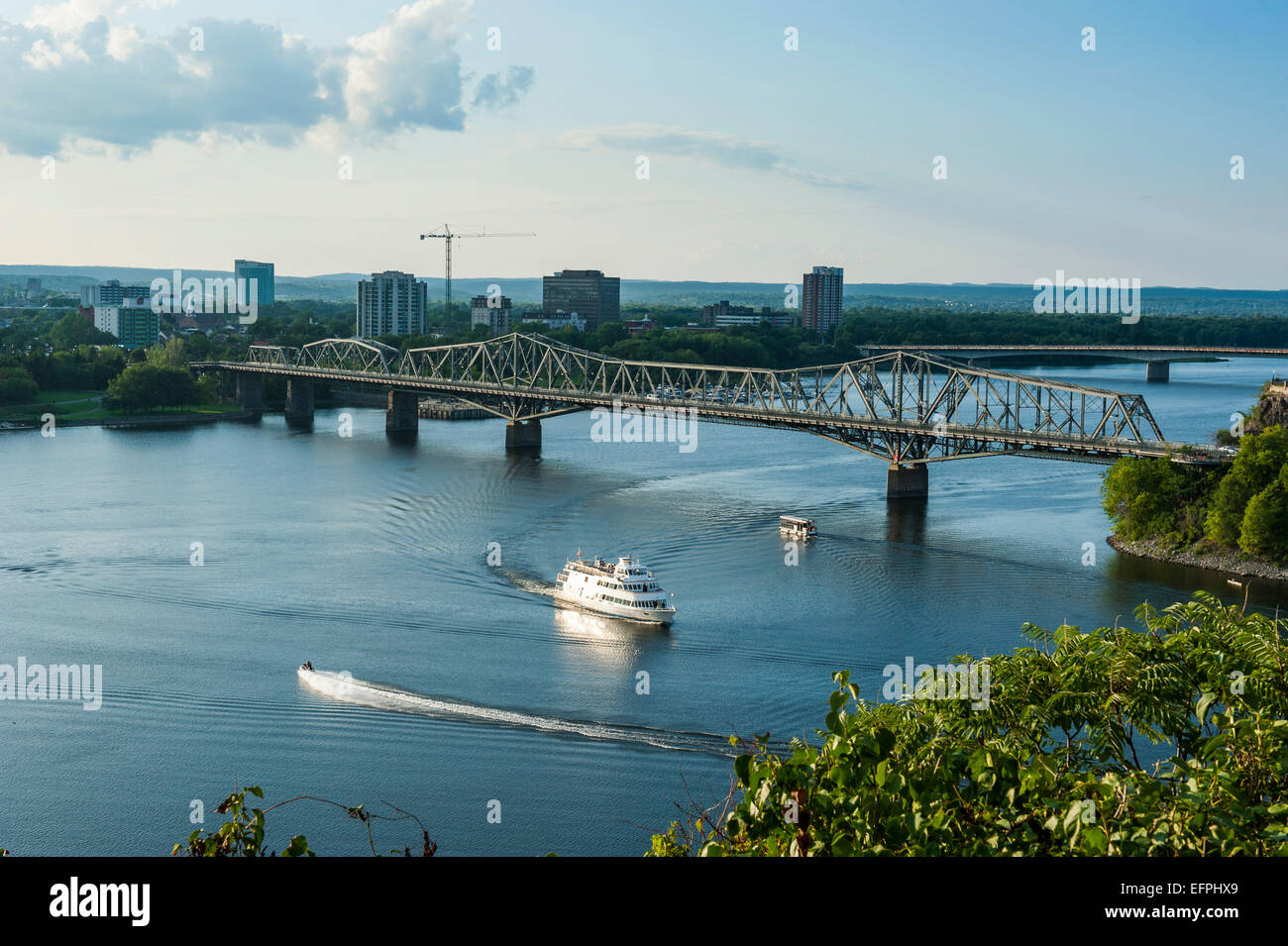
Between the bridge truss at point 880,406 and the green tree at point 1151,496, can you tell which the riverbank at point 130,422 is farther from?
the green tree at point 1151,496

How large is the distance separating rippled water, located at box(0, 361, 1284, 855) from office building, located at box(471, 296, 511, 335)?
52.3 m

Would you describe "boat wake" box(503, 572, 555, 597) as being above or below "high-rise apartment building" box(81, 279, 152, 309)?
below

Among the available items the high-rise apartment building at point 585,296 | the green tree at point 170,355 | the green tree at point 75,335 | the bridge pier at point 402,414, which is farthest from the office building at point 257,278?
the bridge pier at point 402,414

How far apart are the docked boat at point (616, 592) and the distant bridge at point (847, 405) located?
→ 11.9m

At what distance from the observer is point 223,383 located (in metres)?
54.7

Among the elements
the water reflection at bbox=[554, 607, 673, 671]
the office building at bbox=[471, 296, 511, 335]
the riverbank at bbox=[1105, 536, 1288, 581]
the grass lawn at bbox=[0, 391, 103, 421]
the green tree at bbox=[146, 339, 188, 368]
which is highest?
the office building at bbox=[471, 296, 511, 335]

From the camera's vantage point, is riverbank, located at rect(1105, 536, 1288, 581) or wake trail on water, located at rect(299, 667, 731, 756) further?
riverbank, located at rect(1105, 536, 1288, 581)

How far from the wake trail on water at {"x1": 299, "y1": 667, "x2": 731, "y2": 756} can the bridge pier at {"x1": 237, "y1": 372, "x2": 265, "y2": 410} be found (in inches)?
1525

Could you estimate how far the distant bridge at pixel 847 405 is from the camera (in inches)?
1161

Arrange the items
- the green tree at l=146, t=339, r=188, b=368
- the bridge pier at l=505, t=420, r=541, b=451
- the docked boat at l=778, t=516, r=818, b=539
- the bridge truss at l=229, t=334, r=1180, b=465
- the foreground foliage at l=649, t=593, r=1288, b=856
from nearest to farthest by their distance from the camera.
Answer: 1. the foreground foliage at l=649, t=593, r=1288, b=856
2. the docked boat at l=778, t=516, r=818, b=539
3. the bridge truss at l=229, t=334, r=1180, b=465
4. the bridge pier at l=505, t=420, r=541, b=451
5. the green tree at l=146, t=339, r=188, b=368

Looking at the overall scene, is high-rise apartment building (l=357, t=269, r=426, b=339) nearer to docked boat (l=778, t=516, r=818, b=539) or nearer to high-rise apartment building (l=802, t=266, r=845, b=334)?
high-rise apartment building (l=802, t=266, r=845, b=334)

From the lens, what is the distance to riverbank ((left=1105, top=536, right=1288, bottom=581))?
72.5 feet

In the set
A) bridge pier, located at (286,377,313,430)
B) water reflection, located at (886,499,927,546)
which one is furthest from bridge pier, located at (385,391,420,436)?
water reflection, located at (886,499,927,546)

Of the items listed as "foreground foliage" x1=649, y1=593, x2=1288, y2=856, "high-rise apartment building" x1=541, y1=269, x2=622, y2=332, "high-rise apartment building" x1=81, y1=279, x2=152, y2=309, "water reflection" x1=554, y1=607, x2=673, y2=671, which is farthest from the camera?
"high-rise apartment building" x1=541, y1=269, x2=622, y2=332
